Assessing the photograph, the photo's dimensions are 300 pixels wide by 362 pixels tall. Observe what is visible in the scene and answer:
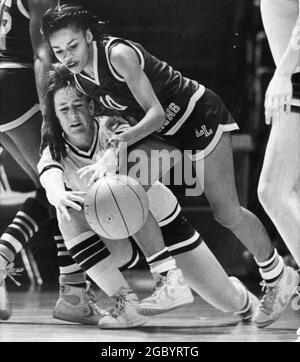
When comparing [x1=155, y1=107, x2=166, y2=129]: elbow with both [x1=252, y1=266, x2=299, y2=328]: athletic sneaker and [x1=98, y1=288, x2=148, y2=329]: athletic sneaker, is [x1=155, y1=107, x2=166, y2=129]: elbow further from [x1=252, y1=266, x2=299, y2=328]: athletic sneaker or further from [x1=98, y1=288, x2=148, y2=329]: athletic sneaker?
[x1=252, y1=266, x2=299, y2=328]: athletic sneaker

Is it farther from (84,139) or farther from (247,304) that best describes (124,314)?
(84,139)

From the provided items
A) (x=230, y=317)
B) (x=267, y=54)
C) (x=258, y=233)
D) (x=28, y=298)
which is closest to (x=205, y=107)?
(x=267, y=54)

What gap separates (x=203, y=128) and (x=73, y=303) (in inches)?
46.3

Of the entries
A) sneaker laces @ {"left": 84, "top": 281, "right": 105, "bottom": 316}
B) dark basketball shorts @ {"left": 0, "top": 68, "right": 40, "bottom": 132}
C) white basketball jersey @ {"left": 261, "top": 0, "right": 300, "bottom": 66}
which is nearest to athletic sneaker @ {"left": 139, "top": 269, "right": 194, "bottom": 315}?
sneaker laces @ {"left": 84, "top": 281, "right": 105, "bottom": 316}

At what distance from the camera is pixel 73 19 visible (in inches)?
173

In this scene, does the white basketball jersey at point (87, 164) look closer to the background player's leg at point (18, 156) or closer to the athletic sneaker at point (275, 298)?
the background player's leg at point (18, 156)

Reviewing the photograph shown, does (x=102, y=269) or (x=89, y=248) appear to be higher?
(x=89, y=248)

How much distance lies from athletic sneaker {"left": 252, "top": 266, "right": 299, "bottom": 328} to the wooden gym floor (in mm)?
38

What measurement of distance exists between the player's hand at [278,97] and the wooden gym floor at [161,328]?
3.42 feet

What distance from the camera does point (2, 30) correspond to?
14.8 feet

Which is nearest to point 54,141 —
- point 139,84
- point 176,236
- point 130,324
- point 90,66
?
point 90,66

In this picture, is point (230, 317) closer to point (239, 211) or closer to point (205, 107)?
point (239, 211)

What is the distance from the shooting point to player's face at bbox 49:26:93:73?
438 cm

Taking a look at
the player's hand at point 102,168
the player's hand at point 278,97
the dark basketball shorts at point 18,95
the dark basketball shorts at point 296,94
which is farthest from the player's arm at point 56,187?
the dark basketball shorts at point 296,94
